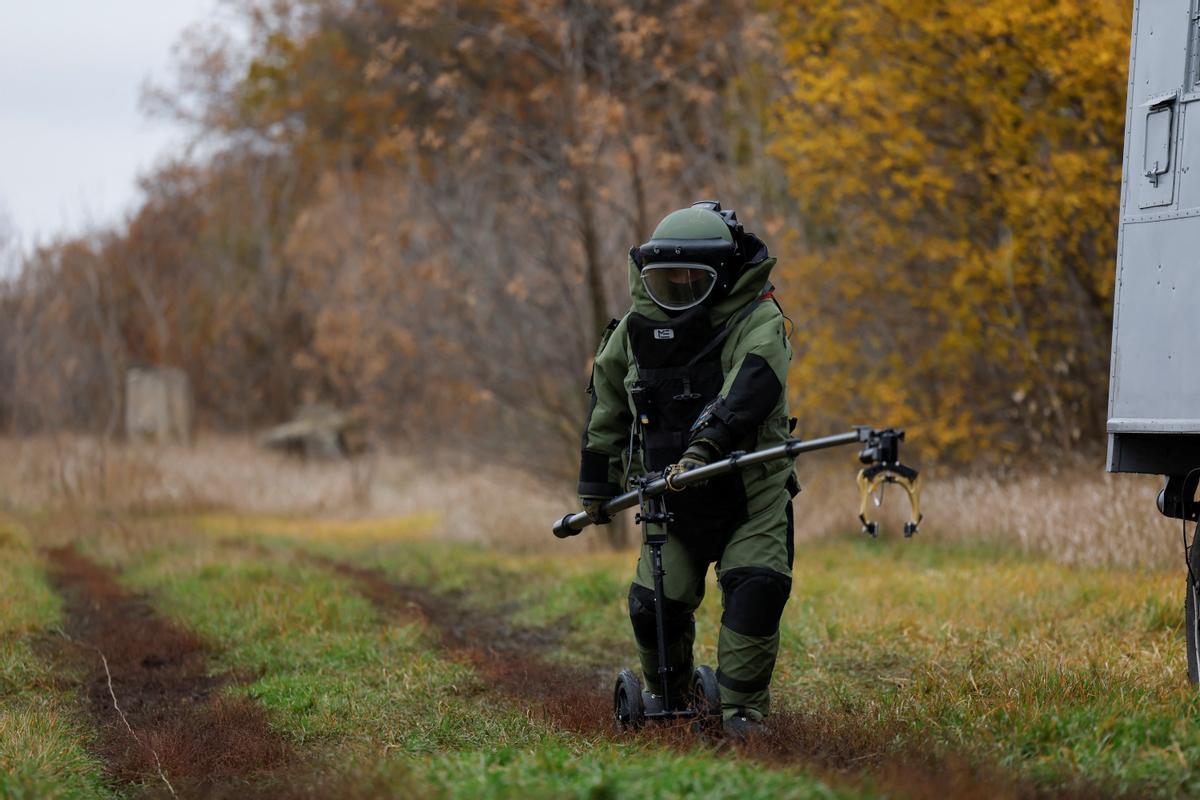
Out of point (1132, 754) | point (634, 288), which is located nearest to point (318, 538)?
point (634, 288)

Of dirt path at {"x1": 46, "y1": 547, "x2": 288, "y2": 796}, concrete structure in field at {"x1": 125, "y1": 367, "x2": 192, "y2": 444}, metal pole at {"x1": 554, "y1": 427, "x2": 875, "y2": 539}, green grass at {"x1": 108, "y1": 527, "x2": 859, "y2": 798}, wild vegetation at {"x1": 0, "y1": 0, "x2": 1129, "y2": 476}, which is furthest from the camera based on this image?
concrete structure in field at {"x1": 125, "y1": 367, "x2": 192, "y2": 444}

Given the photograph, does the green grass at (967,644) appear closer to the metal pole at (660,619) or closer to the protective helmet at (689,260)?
the metal pole at (660,619)

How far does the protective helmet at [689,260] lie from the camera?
5.38m

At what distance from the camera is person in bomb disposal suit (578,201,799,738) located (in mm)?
5234

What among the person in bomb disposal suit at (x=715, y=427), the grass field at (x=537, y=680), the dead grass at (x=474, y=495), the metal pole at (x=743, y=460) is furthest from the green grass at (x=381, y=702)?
the dead grass at (x=474, y=495)

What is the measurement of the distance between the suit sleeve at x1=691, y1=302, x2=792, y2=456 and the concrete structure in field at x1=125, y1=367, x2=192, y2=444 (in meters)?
21.4

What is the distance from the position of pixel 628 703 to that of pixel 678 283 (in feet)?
5.59

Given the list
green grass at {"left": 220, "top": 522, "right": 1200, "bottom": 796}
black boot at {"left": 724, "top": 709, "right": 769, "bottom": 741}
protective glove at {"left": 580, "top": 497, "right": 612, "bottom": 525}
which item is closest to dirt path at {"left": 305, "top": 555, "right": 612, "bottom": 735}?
green grass at {"left": 220, "top": 522, "right": 1200, "bottom": 796}

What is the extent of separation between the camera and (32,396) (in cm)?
1853

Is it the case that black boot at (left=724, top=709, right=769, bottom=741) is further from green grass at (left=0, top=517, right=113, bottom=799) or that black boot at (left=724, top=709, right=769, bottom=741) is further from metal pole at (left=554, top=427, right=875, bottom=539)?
green grass at (left=0, top=517, right=113, bottom=799)

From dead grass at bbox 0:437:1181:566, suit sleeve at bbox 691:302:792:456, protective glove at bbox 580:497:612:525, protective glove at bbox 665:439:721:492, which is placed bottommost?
dead grass at bbox 0:437:1181:566

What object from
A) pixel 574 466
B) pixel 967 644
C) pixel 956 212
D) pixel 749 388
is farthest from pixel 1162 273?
pixel 574 466

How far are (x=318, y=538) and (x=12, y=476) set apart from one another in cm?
461

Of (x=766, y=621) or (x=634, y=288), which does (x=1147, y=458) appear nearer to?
(x=766, y=621)
